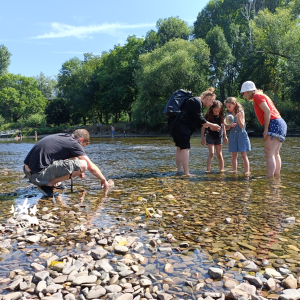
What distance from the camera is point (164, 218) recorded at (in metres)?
4.77

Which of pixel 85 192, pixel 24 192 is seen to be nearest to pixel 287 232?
pixel 85 192

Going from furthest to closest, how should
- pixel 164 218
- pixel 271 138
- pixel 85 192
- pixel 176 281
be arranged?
1. pixel 271 138
2. pixel 85 192
3. pixel 164 218
4. pixel 176 281

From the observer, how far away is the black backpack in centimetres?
824

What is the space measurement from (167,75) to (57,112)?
5135 centimetres

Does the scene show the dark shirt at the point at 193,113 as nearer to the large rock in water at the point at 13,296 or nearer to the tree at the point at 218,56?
the large rock in water at the point at 13,296

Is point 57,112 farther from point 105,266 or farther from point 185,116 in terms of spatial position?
point 105,266

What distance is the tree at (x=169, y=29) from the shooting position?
203ft

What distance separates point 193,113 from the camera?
8117 mm

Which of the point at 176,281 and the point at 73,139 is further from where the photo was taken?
the point at 73,139

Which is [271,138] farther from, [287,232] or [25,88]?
[25,88]

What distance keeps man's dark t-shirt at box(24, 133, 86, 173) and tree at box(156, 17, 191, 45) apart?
59.2 metres

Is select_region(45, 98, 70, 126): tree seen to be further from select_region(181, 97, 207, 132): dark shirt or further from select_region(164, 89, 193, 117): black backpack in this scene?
select_region(181, 97, 207, 132): dark shirt

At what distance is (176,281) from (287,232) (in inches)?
75.9

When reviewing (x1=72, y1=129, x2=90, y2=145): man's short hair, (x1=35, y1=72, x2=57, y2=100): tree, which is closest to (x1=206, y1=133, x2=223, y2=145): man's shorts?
(x1=72, y1=129, x2=90, y2=145): man's short hair
